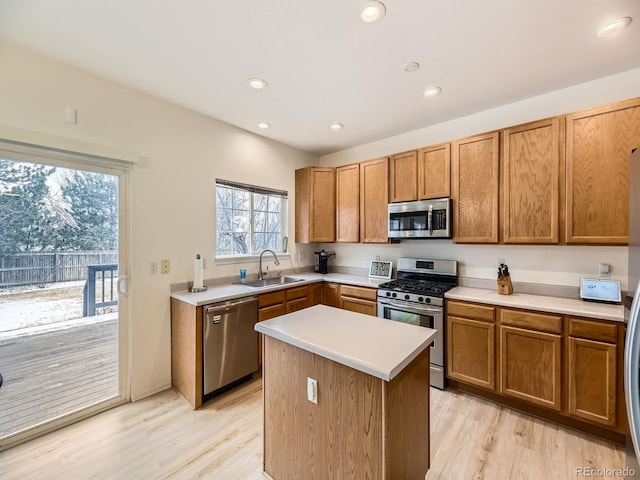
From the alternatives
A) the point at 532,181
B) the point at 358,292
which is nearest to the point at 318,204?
the point at 358,292

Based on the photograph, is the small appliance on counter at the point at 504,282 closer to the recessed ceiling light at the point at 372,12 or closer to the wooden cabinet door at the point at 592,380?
the wooden cabinet door at the point at 592,380

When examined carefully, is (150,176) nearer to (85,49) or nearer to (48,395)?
(85,49)

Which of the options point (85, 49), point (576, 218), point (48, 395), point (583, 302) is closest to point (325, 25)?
point (85, 49)

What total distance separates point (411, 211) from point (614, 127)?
1678 millimetres

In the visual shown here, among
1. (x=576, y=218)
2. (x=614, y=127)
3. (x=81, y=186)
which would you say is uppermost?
(x=614, y=127)

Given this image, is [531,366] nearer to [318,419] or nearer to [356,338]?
[356,338]

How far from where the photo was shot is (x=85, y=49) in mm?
1931

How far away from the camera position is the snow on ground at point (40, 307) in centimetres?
191

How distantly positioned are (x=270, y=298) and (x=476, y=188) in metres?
2.41

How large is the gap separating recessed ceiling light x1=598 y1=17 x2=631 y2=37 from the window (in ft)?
10.7

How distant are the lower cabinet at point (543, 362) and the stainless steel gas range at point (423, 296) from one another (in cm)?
9

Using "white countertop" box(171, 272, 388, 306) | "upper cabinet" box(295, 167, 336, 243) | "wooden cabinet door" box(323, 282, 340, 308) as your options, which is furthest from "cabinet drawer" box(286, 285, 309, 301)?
"upper cabinet" box(295, 167, 336, 243)

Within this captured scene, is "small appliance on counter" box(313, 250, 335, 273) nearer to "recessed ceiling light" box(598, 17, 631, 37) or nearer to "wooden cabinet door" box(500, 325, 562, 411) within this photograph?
"wooden cabinet door" box(500, 325, 562, 411)

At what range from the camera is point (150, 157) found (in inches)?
101
